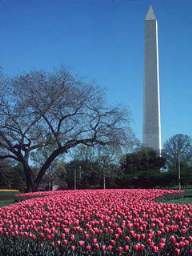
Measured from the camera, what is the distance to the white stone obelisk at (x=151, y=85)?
40.0 m

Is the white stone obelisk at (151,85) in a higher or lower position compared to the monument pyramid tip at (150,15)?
lower

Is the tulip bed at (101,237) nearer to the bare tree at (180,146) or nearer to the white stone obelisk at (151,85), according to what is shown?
the white stone obelisk at (151,85)

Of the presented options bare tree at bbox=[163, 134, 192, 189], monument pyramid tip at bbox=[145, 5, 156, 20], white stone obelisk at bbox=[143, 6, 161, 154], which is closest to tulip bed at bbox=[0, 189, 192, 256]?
white stone obelisk at bbox=[143, 6, 161, 154]

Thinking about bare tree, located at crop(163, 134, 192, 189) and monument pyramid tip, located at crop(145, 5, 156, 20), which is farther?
bare tree, located at crop(163, 134, 192, 189)

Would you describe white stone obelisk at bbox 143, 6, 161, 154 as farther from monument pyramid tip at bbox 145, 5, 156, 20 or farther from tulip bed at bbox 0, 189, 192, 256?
tulip bed at bbox 0, 189, 192, 256

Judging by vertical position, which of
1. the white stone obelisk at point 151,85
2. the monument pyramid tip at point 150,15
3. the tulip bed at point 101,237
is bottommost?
the tulip bed at point 101,237

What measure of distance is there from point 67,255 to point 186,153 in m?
48.8

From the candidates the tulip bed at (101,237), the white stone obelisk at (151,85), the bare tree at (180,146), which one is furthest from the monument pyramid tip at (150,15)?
the tulip bed at (101,237)

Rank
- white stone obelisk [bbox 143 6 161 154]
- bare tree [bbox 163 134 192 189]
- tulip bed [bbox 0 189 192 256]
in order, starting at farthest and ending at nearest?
bare tree [bbox 163 134 192 189]
white stone obelisk [bbox 143 6 161 154]
tulip bed [bbox 0 189 192 256]

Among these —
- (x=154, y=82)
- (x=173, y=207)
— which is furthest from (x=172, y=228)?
(x=154, y=82)

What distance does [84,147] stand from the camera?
1006 inches

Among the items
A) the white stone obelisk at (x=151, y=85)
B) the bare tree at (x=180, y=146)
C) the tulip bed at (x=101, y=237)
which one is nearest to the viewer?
the tulip bed at (x=101, y=237)

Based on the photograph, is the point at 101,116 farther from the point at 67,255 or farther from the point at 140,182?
the point at 67,255

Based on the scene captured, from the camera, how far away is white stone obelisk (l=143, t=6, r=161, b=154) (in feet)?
131
